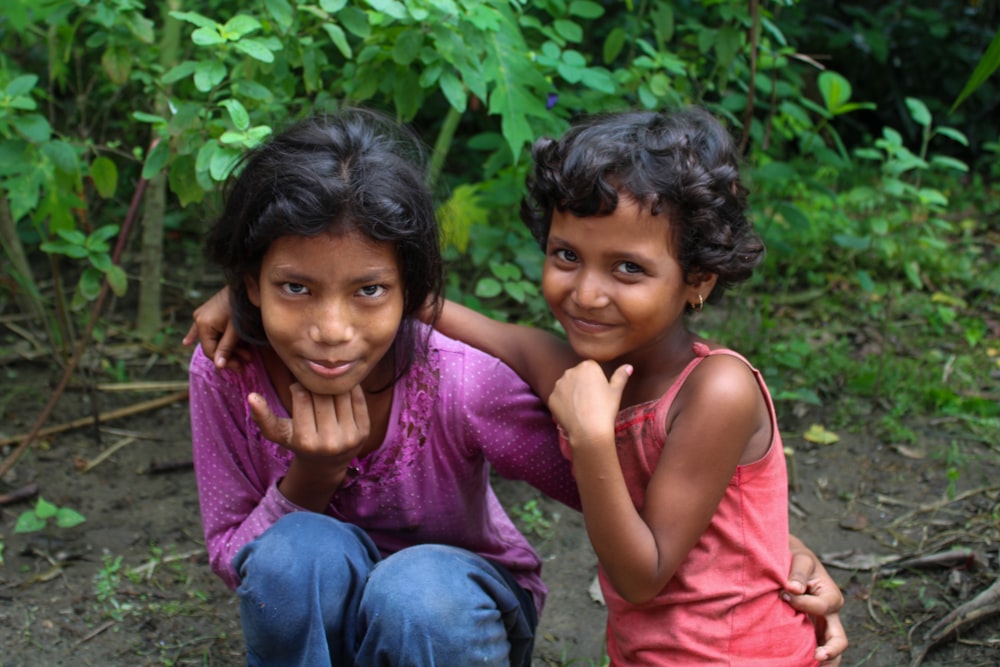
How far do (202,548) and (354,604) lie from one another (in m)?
1.01

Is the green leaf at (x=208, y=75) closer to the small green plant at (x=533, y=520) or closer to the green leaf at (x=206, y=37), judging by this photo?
the green leaf at (x=206, y=37)

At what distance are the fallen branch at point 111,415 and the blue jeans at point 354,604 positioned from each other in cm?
146

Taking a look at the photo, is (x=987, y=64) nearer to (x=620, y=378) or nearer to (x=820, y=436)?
(x=620, y=378)

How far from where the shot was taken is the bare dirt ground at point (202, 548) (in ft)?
7.55

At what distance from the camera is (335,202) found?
1648 millimetres

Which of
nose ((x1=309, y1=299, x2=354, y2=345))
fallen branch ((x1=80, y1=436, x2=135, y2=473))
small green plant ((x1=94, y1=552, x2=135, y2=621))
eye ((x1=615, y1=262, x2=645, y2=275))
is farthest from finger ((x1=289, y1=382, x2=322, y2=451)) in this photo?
fallen branch ((x1=80, y1=436, x2=135, y2=473))

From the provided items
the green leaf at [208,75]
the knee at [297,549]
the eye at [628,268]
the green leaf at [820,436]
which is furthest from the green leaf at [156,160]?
the green leaf at [820,436]

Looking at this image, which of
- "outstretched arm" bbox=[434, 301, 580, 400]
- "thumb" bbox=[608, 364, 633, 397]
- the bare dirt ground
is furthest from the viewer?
the bare dirt ground

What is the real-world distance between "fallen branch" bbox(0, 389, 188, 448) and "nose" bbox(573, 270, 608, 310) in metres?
1.86

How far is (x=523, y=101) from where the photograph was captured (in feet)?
7.54

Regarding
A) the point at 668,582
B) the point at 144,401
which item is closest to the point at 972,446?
the point at 668,582

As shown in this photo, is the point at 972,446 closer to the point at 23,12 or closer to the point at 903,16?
the point at 23,12

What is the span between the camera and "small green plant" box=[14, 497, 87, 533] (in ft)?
8.15

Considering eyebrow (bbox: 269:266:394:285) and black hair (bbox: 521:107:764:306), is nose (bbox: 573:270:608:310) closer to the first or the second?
black hair (bbox: 521:107:764:306)
